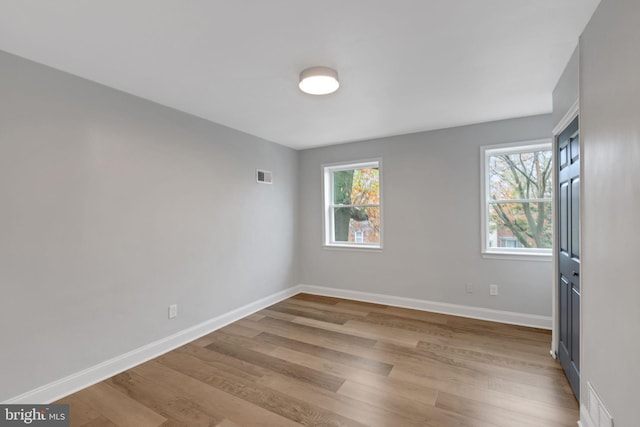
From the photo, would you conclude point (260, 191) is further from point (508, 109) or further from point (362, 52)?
point (508, 109)

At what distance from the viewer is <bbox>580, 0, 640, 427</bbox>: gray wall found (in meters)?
1.24

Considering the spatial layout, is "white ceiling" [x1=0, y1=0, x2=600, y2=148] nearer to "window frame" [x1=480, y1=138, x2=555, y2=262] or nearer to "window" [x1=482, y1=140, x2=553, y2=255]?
"window frame" [x1=480, y1=138, x2=555, y2=262]

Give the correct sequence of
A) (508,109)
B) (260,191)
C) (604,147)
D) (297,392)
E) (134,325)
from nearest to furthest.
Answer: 1. (604,147)
2. (297,392)
3. (134,325)
4. (508,109)
5. (260,191)

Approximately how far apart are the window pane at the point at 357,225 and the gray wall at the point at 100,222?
5.78ft

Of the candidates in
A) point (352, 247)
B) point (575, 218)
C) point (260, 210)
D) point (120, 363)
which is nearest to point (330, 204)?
point (352, 247)

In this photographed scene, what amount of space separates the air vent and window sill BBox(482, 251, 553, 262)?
122 inches

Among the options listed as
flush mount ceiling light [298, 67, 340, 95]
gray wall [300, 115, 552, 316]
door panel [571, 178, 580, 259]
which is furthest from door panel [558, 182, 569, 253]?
flush mount ceiling light [298, 67, 340, 95]

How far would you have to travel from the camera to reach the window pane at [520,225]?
11.2 ft

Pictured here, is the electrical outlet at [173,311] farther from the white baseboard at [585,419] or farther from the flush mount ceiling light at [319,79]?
the white baseboard at [585,419]

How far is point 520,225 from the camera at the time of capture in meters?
3.55

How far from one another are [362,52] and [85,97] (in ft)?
7.40

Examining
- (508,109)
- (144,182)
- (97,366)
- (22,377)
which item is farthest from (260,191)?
(508,109)

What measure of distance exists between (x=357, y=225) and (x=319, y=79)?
9.37 feet

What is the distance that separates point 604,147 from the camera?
1520 mm
